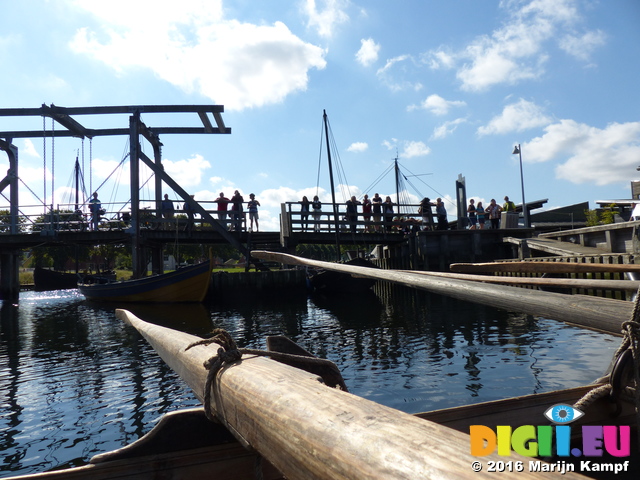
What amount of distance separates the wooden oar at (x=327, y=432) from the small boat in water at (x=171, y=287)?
634 inches

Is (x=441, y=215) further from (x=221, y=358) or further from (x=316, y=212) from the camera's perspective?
(x=221, y=358)

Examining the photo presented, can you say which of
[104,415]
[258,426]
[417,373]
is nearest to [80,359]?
[104,415]

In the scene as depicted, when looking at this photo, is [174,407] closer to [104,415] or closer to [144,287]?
[104,415]

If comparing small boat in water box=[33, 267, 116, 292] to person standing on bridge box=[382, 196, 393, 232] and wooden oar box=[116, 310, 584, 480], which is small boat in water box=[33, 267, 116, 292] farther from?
wooden oar box=[116, 310, 584, 480]

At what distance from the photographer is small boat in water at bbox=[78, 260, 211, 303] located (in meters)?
17.4

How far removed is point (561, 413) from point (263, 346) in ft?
22.3

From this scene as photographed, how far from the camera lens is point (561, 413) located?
92.5 inches

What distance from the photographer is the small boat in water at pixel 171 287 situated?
17.4 metres

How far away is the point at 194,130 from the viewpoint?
1923 centimetres

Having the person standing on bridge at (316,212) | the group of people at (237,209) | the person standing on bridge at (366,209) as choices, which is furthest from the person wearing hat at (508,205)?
the group of people at (237,209)

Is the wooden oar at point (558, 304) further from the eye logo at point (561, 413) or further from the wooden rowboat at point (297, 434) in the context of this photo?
the eye logo at point (561, 413)

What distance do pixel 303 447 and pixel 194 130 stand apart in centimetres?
1960

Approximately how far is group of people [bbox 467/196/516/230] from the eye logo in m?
17.7

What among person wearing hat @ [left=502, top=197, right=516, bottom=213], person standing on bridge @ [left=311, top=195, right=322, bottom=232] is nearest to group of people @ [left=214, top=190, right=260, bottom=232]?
person standing on bridge @ [left=311, top=195, right=322, bottom=232]
